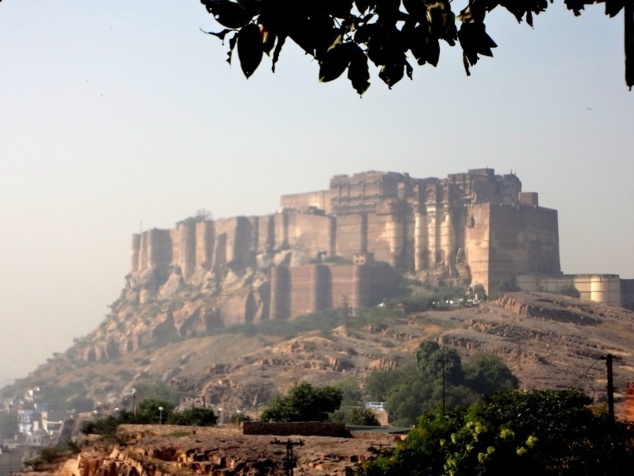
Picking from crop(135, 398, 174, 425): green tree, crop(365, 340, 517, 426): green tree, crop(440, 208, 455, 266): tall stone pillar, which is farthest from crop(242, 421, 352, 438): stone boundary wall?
crop(440, 208, 455, 266): tall stone pillar

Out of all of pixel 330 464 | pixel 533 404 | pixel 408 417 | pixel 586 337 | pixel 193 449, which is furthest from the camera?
pixel 586 337

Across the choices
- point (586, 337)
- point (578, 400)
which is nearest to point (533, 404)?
point (578, 400)

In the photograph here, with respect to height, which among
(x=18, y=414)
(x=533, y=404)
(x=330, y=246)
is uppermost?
(x=330, y=246)

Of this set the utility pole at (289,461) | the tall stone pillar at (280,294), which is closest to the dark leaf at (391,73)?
the utility pole at (289,461)

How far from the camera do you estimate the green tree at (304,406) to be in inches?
1513

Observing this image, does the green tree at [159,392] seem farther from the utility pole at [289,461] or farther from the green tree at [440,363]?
the utility pole at [289,461]

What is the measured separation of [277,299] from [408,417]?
38.0m

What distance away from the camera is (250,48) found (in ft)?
12.8

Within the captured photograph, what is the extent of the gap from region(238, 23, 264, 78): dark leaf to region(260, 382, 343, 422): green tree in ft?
112

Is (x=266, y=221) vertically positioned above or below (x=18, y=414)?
above

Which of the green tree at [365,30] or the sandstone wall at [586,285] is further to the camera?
the sandstone wall at [586,285]

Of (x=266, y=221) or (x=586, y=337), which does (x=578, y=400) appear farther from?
(x=266, y=221)

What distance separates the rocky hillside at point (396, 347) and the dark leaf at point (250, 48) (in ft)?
187

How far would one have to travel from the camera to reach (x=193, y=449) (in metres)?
23.0
